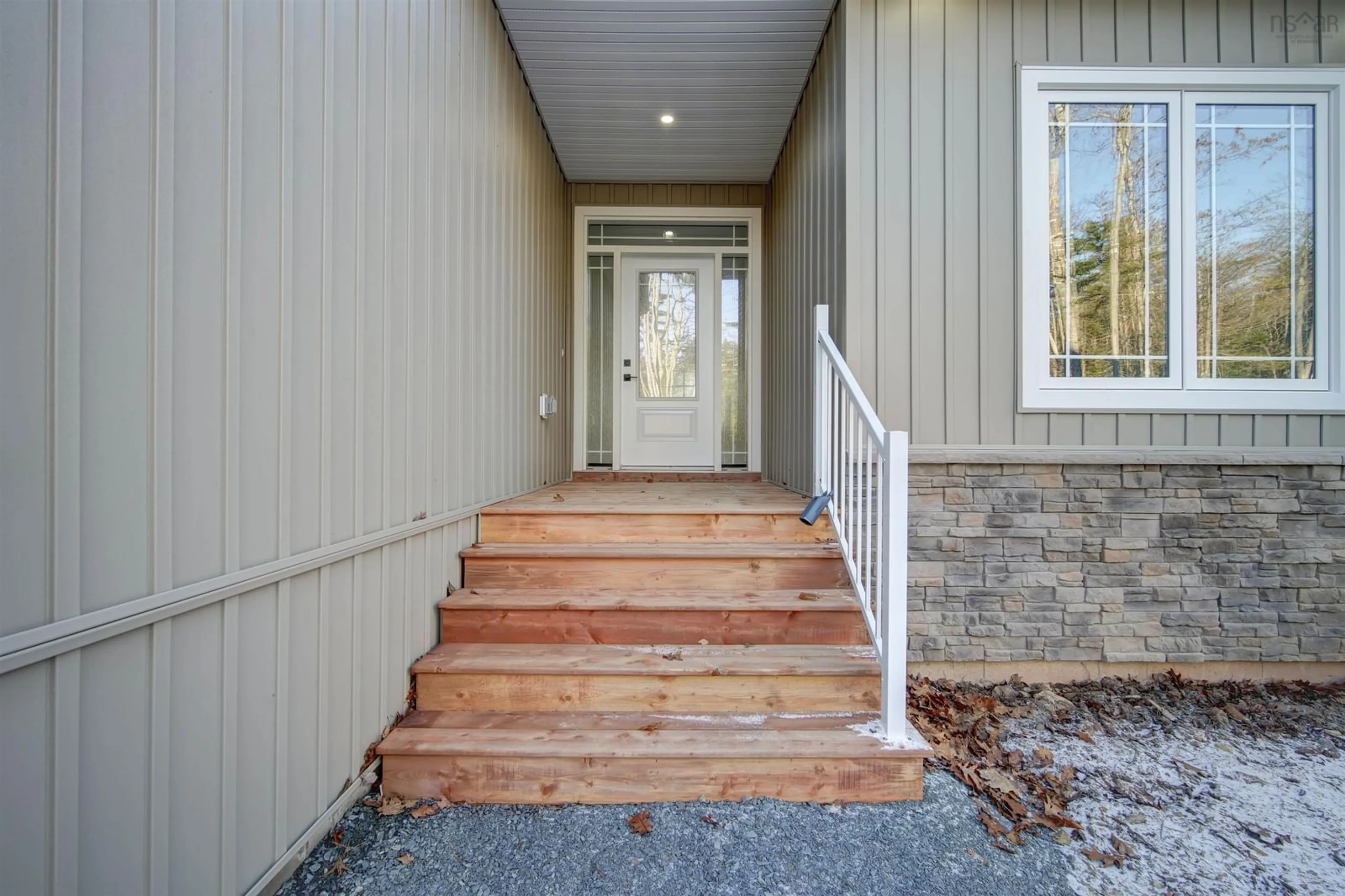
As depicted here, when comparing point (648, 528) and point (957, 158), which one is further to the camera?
point (957, 158)

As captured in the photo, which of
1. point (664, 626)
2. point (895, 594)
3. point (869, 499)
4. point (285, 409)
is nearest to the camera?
point (285, 409)

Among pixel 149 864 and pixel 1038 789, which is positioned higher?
pixel 149 864

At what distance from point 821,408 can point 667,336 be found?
99.8 inches

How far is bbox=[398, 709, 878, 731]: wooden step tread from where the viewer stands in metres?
1.73

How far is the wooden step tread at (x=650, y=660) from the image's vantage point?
1.85 meters

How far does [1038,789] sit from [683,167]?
4.38m

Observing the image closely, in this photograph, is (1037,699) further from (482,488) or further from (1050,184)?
(482,488)

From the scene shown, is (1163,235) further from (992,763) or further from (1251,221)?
(992,763)

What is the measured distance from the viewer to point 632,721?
1.78 metres

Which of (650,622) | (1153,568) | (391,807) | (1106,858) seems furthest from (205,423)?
(1153,568)

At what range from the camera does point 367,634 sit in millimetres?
1671

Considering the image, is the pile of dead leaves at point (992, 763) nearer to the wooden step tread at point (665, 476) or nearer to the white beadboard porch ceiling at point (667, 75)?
the wooden step tread at point (665, 476)

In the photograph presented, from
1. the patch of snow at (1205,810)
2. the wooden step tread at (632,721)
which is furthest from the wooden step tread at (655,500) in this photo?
the patch of snow at (1205,810)

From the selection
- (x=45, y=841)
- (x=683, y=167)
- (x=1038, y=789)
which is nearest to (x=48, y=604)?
(x=45, y=841)
